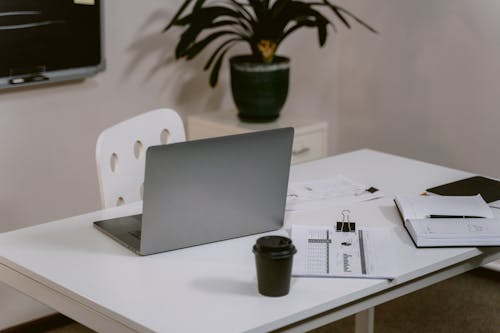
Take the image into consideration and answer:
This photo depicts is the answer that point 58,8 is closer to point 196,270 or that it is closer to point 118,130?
point 118,130

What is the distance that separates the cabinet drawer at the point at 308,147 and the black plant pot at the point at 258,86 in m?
0.16

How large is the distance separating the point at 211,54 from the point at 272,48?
0.41 meters

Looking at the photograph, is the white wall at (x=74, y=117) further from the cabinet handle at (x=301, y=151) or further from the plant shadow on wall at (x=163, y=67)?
the cabinet handle at (x=301, y=151)

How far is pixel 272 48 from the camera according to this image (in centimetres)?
346

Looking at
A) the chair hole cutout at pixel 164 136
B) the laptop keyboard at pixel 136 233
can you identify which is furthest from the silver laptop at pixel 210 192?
the chair hole cutout at pixel 164 136

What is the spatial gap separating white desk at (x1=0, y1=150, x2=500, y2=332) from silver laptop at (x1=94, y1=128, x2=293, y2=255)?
0.13ft

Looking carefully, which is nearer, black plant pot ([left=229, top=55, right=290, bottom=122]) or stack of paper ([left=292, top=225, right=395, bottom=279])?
stack of paper ([left=292, top=225, right=395, bottom=279])

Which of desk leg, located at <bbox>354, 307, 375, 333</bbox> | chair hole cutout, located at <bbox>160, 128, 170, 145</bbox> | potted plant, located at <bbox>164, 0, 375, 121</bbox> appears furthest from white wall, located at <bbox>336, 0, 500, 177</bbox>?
chair hole cutout, located at <bbox>160, 128, 170, 145</bbox>

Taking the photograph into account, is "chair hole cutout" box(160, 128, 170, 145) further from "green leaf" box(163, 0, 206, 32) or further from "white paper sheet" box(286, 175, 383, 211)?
"green leaf" box(163, 0, 206, 32)

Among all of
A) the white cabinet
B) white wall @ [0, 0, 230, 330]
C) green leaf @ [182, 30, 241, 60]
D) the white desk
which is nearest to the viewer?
the white desk

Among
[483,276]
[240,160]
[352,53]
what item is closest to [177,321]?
[240,160]

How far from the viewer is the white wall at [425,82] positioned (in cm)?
364

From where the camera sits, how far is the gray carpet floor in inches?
129

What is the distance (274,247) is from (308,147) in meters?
1.89
